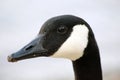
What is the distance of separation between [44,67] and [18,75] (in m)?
0.35

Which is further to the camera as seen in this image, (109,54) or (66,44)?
(109,54)

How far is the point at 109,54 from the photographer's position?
→ 629cm

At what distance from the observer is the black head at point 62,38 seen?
276 cm

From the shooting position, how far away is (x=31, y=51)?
272 centimetres

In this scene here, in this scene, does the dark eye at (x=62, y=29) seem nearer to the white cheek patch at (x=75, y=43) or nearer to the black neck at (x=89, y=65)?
the white cheek patch at (x=75, y=43)

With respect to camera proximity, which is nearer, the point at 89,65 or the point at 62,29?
the point at 62,29

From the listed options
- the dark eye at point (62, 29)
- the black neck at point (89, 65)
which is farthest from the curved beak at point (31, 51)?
the black neck at point (89, 65)

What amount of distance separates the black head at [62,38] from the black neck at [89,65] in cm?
6

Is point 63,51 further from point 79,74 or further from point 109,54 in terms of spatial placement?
point 109,54

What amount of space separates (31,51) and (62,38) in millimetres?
194

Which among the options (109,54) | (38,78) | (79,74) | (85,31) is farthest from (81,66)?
(109,54)

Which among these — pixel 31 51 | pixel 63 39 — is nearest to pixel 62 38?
pixel 63 39

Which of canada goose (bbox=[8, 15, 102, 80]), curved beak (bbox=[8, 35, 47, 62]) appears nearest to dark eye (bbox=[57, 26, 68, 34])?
canada goose (bbox=[8, 15, 102, 80])

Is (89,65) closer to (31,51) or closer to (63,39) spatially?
(63,39)
